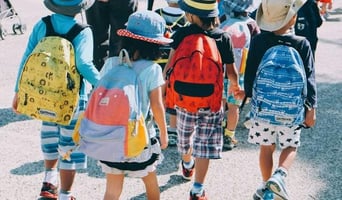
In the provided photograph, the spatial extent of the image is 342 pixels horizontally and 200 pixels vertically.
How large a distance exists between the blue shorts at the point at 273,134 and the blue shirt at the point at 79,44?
111cm

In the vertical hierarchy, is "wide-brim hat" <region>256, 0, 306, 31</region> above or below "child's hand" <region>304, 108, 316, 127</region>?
above

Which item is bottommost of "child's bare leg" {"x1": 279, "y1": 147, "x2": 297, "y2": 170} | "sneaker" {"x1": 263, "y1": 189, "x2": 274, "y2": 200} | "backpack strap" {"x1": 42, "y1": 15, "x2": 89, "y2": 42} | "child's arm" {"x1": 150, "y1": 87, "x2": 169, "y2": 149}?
"sneaker" {"x1": 263, "y1": 189, "x2": 274, "y2": 200}

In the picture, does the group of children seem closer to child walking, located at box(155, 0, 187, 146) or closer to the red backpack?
the red backpack

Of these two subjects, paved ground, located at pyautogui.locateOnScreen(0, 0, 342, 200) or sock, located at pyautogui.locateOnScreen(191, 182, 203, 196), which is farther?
paved ground, located at pyautogui.locateOnScreen(0, 0, 342, 200)

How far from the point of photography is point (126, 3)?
18.8 ft

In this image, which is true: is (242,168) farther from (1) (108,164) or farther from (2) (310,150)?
(1) (108,164)

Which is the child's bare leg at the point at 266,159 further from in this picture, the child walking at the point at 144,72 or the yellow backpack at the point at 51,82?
the yellow backpack at the point at 51,82

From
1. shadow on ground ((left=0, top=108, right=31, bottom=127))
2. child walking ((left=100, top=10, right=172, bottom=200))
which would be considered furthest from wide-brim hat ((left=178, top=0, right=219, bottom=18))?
shadow on ground ((left=0, top=108, right=31, bottom=127))

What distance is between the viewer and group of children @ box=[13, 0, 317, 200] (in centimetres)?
318

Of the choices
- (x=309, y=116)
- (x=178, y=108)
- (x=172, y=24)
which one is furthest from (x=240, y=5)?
(x=309, y=116)

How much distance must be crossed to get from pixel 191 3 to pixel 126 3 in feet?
7.36

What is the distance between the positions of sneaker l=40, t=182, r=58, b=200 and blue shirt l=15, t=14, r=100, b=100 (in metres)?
0.66

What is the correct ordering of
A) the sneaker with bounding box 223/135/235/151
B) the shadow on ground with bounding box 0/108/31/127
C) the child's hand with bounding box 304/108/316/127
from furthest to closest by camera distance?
the shadow on ground with bounding box 0/108/31/127 → the sneaker with bounding box 223/135/235/151 → the child's hand with bounding box 304/108/316/127

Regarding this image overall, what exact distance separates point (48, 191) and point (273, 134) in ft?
5.17
